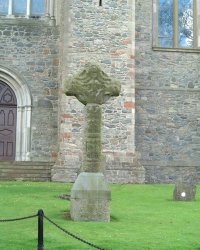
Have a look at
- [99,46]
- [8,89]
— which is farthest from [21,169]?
[99,46]

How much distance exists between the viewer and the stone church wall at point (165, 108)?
17.6 meters

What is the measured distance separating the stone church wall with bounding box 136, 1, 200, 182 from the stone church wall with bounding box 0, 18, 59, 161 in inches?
121

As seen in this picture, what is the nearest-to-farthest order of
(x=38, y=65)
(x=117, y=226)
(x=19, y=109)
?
(x=117, y=226) → (x=19, y=109) → (x=38, y=65)

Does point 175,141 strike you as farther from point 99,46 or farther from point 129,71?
point 99,46

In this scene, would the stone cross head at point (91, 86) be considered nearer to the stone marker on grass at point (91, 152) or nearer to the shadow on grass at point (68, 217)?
the stone marker on grass at point (91, 152)

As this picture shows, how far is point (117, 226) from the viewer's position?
22.7ft

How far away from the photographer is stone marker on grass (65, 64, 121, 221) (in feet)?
23.9

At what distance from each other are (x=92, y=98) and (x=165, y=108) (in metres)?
10.5

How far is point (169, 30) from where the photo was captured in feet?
61.8

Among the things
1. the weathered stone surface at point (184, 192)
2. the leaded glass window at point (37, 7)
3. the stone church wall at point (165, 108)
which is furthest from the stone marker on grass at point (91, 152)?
the leaded glass window at point (37, 7)

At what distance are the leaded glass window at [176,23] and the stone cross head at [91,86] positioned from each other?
36.5 feet

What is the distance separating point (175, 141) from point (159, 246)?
12411 millimetres

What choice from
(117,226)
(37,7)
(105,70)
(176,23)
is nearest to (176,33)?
(176,23)

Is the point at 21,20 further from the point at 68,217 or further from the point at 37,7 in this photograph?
the point at 68,217
